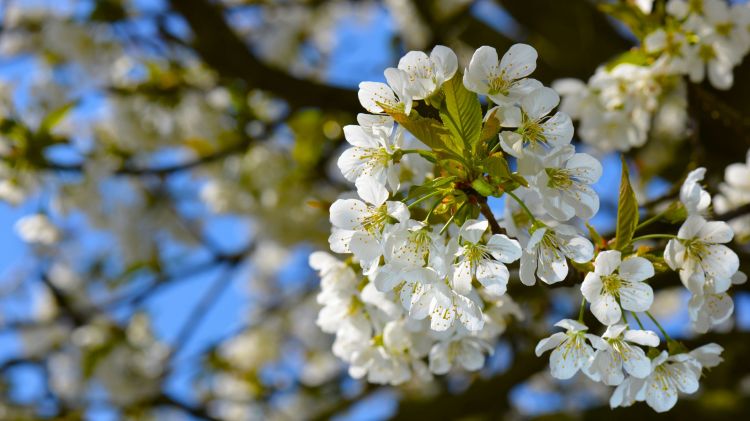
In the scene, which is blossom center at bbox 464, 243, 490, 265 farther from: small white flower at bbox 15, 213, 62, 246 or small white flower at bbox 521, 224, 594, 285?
small white flower at bbox 15, 213, 62, 246

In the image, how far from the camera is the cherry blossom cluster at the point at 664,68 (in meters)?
1.46

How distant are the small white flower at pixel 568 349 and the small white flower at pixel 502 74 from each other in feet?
1.07

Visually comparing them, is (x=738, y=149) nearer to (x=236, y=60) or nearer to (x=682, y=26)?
(x=682, y=26)

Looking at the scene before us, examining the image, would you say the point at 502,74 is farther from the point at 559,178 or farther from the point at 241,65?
the point at 241,65

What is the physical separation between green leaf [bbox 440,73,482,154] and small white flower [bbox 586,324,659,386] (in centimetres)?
32

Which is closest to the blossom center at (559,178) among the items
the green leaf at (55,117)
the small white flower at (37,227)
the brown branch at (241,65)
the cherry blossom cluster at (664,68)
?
the cherry blossom cluster at (664,68)

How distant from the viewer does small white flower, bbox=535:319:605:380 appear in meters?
0.95

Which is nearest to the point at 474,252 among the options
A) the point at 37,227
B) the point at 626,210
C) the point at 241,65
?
the point at 626,210

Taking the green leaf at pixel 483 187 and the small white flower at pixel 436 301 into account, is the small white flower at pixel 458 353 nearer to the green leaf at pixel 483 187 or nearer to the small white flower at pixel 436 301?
the small white flower at pixel 436 301

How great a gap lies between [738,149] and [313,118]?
174 centimetres

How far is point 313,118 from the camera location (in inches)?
122

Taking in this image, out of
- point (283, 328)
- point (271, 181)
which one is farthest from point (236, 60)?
point (283, 328)

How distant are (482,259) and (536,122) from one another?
208 mm

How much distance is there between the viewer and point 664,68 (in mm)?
1500
